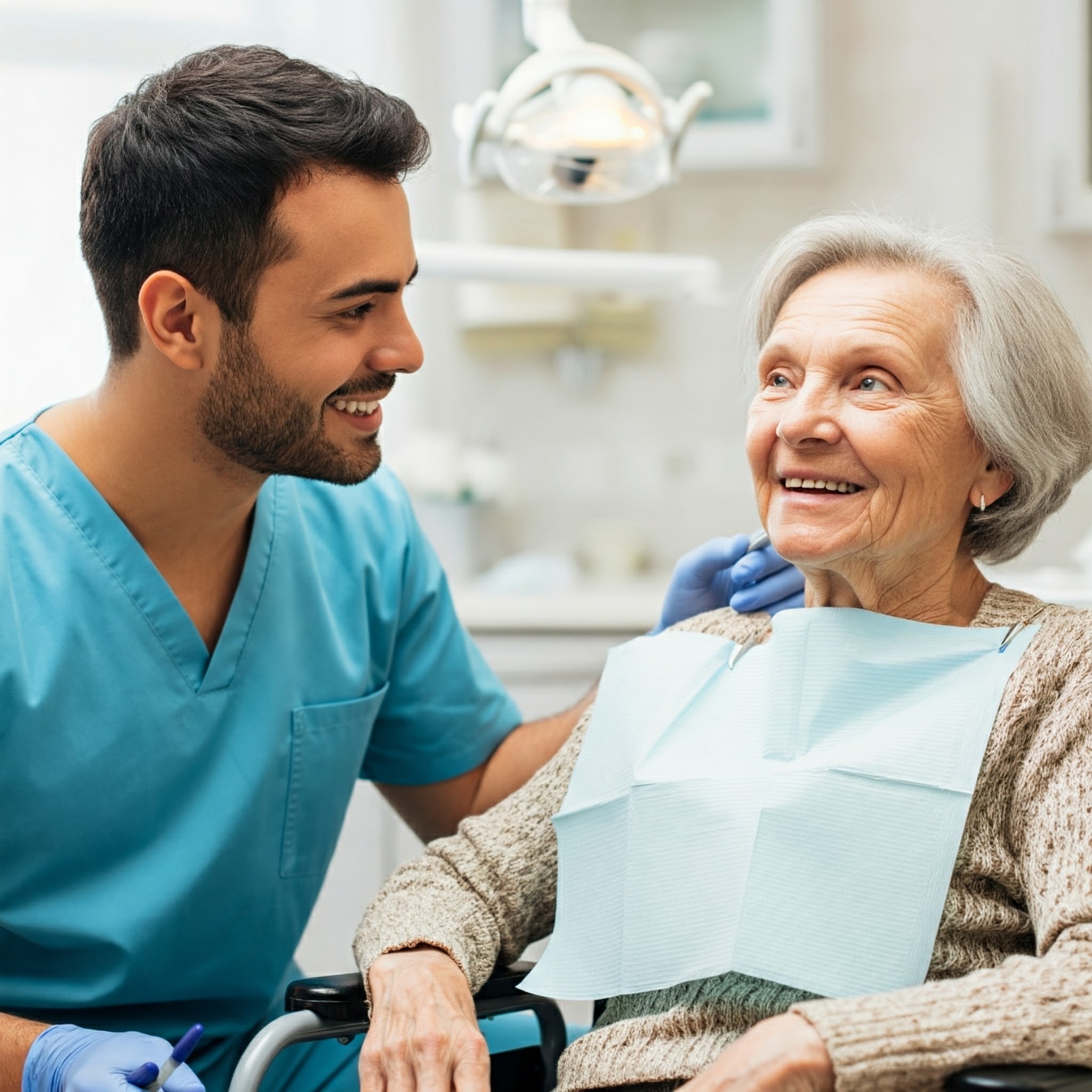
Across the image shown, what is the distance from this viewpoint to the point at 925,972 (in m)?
1.08

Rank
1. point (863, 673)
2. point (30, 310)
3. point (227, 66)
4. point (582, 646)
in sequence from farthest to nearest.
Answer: point (30, 310), point (582, 646), point (227, 66), point (863, 673)

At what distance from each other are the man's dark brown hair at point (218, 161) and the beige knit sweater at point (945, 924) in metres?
0.60

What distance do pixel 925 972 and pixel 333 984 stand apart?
52 centimetres

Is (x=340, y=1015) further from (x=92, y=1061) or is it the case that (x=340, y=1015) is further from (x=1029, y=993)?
(x=1029, y=993)

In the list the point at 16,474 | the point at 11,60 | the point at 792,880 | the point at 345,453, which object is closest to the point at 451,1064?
the point at 792,880

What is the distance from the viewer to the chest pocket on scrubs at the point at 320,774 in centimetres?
146

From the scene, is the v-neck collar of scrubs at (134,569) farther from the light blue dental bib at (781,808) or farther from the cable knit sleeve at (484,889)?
the light blue dental bib at (781,808)

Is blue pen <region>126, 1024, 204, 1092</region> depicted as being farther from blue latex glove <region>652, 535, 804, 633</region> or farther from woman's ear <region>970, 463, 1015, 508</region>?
woman's ear <region>970, 463, 1015, 508</region>

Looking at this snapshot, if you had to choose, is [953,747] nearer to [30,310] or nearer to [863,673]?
A: [863,673]

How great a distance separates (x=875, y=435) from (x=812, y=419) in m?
0.06

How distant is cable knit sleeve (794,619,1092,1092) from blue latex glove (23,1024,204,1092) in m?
0.56

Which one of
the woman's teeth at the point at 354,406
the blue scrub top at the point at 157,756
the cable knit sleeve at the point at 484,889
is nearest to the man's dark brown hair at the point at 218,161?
the woman's teeth at the point at 354,406

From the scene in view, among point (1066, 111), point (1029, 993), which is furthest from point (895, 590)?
point (1066, 111)

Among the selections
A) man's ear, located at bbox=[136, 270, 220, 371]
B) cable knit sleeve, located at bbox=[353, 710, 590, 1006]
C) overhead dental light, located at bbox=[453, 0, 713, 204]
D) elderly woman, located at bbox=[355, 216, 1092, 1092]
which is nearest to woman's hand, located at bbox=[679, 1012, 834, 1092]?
elderly woman, located at bbox=[355, 216, 1092, 1092]
